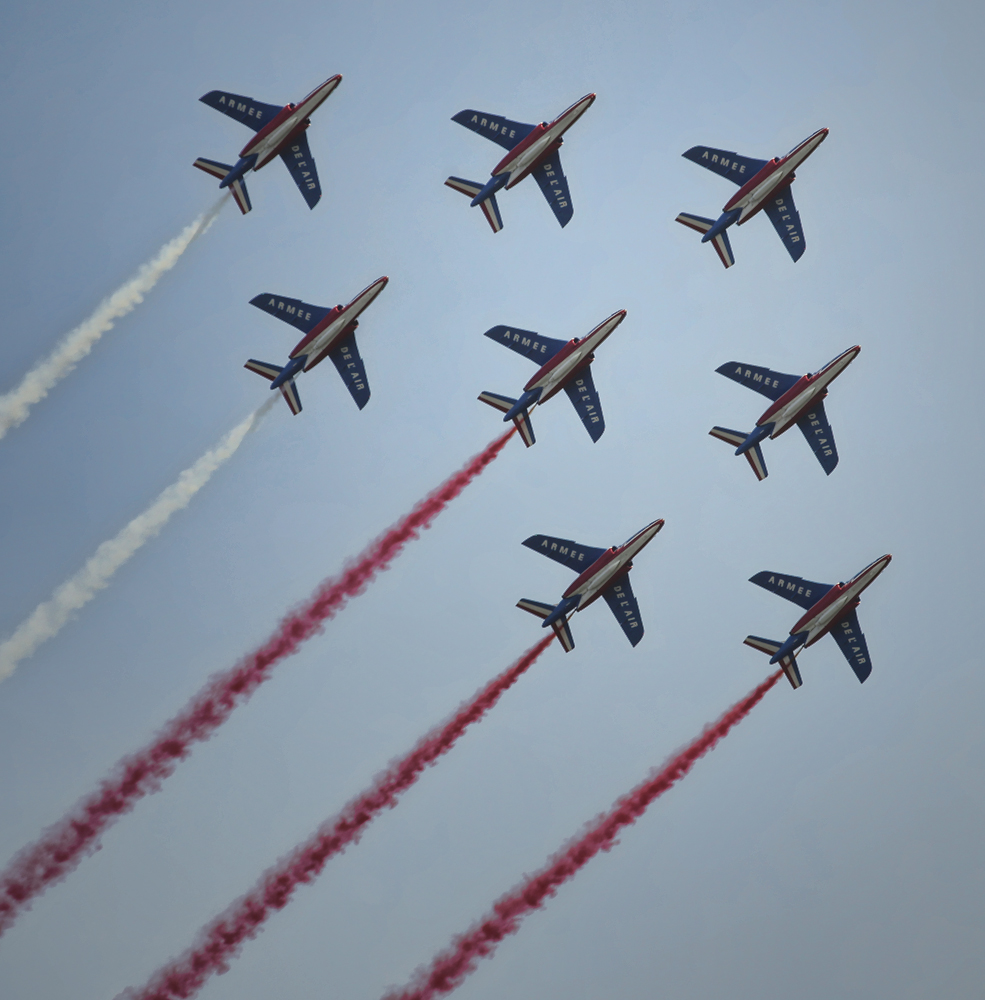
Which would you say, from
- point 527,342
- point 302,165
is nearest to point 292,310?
point 302,165

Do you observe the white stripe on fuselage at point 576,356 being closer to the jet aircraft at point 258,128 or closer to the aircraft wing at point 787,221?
the aircraft wing at point 787,221

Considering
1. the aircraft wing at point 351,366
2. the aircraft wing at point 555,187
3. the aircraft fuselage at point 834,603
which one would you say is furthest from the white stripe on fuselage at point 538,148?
the aircraft fuselage at point 834,603

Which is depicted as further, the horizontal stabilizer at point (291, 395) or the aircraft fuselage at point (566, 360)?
the aircraft fuselage at point (566, 360)

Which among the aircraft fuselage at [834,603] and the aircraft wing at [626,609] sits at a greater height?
the aircraft fuselage at [834,603]

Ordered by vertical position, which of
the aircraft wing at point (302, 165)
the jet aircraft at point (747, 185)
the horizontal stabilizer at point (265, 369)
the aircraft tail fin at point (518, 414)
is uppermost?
the jet aircraft at point (747, 185)

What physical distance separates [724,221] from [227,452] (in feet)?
106

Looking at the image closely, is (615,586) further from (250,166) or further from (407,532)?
(250,166)

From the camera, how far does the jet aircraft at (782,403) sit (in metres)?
70.2

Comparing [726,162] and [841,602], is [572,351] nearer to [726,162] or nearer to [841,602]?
[726,162]

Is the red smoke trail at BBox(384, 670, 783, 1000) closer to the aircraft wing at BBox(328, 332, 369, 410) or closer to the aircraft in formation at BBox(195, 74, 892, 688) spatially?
the aircraft in formation at BBox(195, 74, 892, 688)

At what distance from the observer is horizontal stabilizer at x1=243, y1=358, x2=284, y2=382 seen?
6575cm

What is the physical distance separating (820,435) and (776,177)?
53.3 feet

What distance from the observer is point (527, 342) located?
70.7 meters

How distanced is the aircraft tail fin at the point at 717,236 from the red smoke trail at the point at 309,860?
2552 cm
